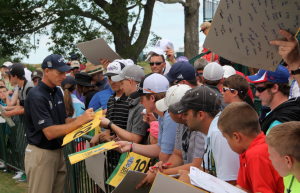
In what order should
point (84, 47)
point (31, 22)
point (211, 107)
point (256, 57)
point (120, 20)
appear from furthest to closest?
point (31, 22) < point (120, 20) < point (84, 47) < point (211, 107) < point (256, 57)

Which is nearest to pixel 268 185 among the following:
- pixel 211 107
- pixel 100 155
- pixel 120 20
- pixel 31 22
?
pixel 211 107

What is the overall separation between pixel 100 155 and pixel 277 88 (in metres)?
2.47

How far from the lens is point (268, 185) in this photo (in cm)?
211

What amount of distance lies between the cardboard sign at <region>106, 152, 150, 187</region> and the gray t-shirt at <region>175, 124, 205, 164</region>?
1.88ft

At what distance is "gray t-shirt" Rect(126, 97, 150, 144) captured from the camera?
13.4ft

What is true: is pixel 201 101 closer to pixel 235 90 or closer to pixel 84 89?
pixel 235 90

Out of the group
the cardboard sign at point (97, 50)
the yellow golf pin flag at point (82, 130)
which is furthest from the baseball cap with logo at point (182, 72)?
the cardboard sign at point (97, 50)

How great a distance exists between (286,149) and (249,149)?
41 centimetres

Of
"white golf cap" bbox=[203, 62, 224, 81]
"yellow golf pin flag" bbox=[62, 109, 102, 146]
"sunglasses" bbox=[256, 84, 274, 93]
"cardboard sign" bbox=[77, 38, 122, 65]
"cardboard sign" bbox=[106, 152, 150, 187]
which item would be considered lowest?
"cardboard sign" bbox=[106, 152, 150, 187]

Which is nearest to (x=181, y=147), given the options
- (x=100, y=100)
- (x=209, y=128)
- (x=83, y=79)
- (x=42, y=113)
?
(x=209, y=128)

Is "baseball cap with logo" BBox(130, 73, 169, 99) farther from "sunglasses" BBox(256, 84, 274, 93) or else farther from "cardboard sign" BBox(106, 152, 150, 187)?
"sunglasses" BBox(256, 84, 274, 93)

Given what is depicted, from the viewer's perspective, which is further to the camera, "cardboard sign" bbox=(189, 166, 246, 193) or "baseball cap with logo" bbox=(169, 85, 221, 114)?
"baseball cap with logo" bbox=(169, 85, 221, 114)

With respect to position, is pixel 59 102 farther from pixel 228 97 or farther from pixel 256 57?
pixel 256 57

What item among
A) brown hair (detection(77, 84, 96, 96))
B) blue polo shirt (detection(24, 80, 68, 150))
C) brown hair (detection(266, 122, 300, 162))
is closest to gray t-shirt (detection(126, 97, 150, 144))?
blue polo shirt (detection(24, 80, 68, 150))
